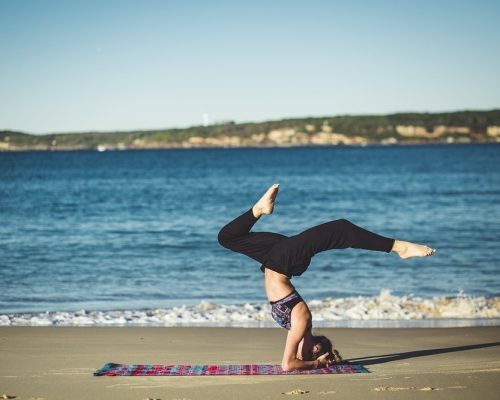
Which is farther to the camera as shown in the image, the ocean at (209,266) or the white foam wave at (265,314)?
the ocean at (209,266)

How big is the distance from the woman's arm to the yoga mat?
0.22ft

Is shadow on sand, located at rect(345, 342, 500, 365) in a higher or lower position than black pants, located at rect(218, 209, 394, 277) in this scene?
lower

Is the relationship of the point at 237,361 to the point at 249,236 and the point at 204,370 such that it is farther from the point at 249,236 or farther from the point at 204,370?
the point at 249,236

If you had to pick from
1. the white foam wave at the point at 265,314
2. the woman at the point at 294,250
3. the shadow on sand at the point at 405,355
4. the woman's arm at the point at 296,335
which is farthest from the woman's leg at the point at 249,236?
the white foam wave at the point at 265,314

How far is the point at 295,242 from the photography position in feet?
22.3

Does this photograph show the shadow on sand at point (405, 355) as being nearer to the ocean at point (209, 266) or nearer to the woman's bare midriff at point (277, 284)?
the woman's bare midriff at point (277, 284)

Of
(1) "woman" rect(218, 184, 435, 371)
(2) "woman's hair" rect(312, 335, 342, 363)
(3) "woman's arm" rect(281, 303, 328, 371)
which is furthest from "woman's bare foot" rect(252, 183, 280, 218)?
(2) "woman's hair" rect(312, 335, 342, 363)

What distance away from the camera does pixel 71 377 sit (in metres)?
7.12

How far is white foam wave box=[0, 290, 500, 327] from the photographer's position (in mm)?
11820

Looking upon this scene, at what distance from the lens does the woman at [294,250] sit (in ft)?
21.6

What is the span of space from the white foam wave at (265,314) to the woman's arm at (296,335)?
4361 millimetres

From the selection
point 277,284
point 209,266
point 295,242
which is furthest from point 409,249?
point 209,266

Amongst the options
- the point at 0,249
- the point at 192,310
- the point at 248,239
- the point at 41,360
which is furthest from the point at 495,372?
the point at 0,249

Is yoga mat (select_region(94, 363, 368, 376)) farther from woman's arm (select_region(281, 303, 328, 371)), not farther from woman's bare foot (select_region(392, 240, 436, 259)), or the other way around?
woman's bare foot (select_region(392, 240, 436, 259))
